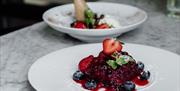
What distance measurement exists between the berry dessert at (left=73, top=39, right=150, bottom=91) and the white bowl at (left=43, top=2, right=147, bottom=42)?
0.17m

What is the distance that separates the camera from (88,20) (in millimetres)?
938

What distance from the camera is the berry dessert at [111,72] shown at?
0.65m

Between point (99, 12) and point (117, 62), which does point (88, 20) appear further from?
point (117, 62)

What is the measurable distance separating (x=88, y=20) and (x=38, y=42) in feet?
0.45

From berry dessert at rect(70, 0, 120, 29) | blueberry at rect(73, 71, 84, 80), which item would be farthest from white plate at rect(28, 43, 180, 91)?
berry dessert at rect(70, 0, 120, 29)

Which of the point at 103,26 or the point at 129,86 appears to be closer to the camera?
the point at 129,86

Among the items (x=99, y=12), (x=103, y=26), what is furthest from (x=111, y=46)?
(x=99, y=12)

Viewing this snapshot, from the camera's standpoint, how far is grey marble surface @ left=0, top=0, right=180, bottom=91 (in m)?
0.74

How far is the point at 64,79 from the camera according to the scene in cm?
69

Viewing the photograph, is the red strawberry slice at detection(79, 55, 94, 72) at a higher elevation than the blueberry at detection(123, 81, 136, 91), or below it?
higher

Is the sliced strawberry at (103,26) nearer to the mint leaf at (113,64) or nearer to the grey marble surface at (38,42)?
the grey marble surface at (38,42)

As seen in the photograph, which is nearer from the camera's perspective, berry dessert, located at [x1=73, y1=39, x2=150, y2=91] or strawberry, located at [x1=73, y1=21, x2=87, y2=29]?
berry dessert, located at [x1=73, y1=39, x2=150, y2=91]

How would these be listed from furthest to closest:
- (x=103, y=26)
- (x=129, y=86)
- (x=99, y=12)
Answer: (x=99, y=12), (x=103, y=26), (x=129, y=86)

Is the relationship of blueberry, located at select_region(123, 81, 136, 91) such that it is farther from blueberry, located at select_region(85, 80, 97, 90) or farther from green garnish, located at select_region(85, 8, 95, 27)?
green garnish, located at select_region(85, 8, 95, 27)
